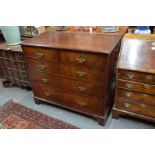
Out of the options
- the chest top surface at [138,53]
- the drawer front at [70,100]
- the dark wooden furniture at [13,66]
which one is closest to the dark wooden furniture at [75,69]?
the drawer front at [70,100]

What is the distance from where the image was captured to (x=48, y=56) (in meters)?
1.80

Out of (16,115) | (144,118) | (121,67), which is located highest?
(121,67)

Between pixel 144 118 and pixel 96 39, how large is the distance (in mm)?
980

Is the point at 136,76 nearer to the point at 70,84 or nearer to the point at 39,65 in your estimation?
the point at 70,84

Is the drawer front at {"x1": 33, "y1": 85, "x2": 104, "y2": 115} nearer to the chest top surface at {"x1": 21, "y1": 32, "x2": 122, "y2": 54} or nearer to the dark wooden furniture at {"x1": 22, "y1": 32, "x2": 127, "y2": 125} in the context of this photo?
the dark wooden furniture at {"x1": 22, "y1": 32, "x2": 127, "y2": 125}

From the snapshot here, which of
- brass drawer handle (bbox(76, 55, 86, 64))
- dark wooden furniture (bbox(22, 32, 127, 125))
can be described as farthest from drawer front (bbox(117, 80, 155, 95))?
brass drawer handle (bbox(76, 55, 86, 64))

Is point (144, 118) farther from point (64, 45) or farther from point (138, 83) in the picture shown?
point (64, 45)

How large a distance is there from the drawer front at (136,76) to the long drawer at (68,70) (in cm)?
20

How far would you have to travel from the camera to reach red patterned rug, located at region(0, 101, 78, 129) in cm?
193

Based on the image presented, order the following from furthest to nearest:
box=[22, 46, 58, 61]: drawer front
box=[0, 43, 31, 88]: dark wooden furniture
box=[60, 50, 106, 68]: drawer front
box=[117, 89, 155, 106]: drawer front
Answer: box=[0, 43, 31, 88]: dark wooden furniture, box=[22, 46, 58, 61]: drawer front, box=[117, 89, 155, 106]: drawer front, box=[60, 50, 106, 68]: drawer front

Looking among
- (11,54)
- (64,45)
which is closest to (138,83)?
(64,45)

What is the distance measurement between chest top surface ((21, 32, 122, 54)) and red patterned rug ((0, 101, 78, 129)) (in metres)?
0.88

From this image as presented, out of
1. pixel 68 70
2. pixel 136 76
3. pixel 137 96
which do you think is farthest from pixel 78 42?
pixel 137 96

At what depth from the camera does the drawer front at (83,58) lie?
1.52 m
